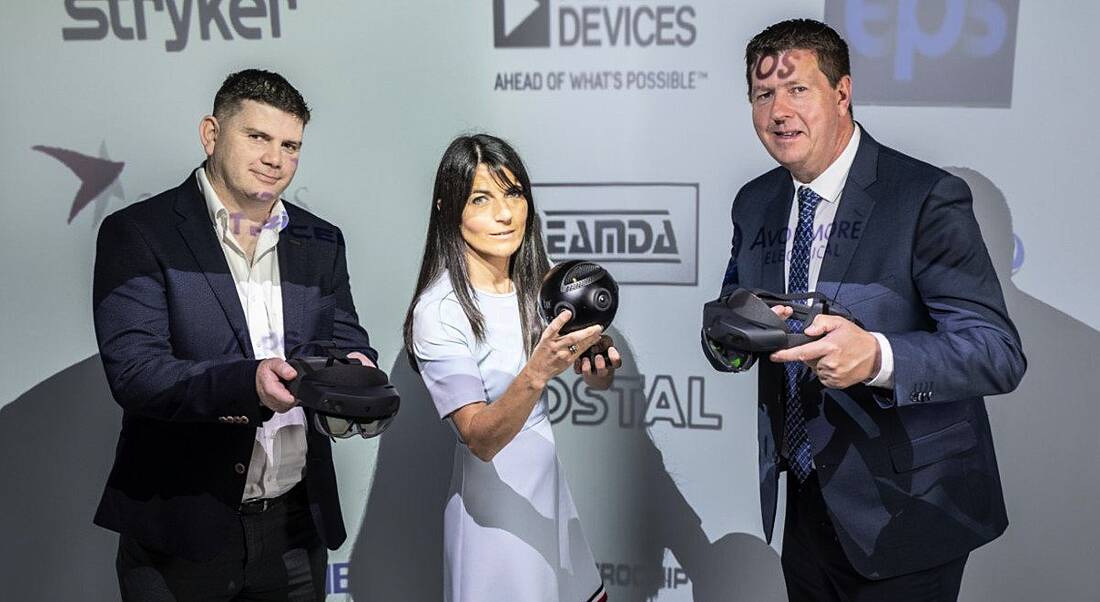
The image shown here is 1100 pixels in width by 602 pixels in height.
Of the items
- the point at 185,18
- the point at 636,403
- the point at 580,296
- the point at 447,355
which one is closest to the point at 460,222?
the point at 447,355

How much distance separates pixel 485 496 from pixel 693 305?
108 centimetres

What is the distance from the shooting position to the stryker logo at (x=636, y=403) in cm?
272

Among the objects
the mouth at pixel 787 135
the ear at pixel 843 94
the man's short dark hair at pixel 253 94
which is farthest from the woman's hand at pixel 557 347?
the man's short dark hair at pixel 253 94

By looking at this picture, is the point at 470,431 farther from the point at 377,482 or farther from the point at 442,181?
the point at 377,482

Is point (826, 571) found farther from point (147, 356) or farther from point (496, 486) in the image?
point (147, 356)

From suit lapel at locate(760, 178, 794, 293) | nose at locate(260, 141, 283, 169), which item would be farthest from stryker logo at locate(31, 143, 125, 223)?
suit lapel at locate(760, 178, 794, 293)

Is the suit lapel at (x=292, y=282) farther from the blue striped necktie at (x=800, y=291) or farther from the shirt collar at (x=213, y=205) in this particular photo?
the blue striped necktie at (x=800, y=291)

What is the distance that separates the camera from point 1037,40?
240cm

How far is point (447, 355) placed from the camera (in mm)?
1798

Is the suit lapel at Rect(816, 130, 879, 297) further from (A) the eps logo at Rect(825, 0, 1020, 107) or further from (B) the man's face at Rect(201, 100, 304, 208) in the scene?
(B) the man's face at Rect(201, 100, 304, 208)

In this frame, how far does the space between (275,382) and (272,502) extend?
48cm

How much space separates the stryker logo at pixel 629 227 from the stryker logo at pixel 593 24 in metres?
0.43

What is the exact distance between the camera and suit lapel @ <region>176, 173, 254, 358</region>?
6.34 feet

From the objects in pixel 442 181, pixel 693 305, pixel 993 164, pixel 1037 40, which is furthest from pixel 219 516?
pixel 1037 40
